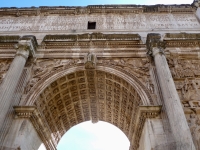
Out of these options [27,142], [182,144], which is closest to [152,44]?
[182,144]

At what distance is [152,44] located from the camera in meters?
9.37

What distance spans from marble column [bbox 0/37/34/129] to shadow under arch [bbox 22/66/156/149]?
2.52 ft

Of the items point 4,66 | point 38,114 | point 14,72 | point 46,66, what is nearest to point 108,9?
point 46,66

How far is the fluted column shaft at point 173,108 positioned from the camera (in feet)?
19.7

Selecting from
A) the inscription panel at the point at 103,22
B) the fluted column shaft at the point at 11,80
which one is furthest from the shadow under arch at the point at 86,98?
the inscription panel at the point at 103,22

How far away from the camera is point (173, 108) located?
22.6 ft

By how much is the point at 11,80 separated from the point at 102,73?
12.8 ft

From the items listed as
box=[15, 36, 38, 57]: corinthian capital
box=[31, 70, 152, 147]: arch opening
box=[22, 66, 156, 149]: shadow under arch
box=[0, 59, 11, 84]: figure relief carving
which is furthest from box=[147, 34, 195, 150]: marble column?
box=[0, 59, 11, 84]: figure relief carving

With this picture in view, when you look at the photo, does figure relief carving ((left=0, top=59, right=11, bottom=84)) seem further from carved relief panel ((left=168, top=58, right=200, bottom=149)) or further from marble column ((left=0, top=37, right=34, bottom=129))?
carved relief panel ((left=168, top=58, right=200, bottom=149))

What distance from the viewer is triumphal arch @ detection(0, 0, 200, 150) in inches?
291

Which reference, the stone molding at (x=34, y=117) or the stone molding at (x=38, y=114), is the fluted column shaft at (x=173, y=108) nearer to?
the stone molding at (x=38, y=114)

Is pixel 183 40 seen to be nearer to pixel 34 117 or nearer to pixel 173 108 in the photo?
pixel 173 108

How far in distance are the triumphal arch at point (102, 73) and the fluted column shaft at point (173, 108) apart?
31mm

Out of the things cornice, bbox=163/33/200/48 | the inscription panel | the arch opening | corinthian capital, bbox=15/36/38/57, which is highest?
the inscription panel
